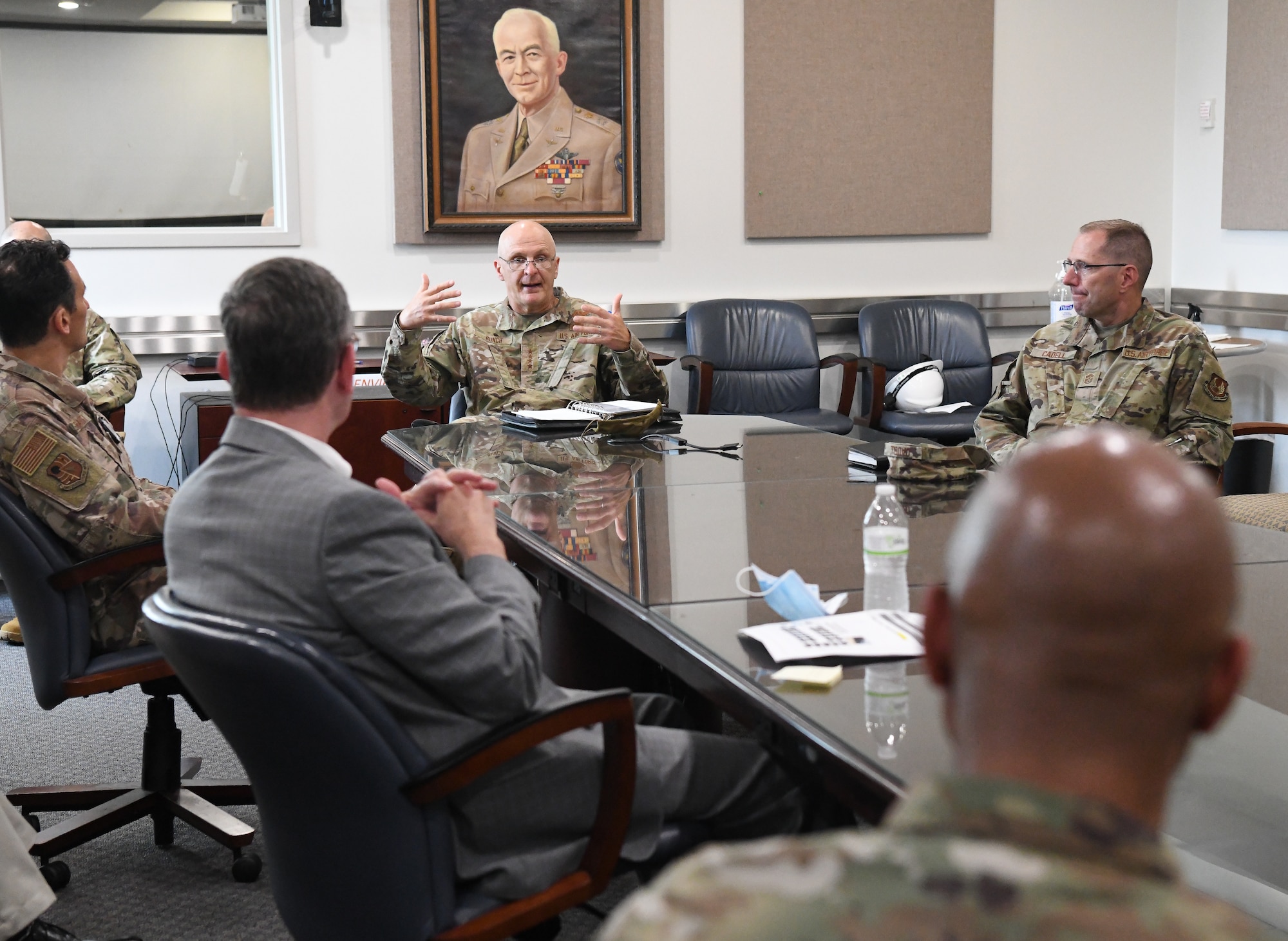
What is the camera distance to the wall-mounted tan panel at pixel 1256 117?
231 inches

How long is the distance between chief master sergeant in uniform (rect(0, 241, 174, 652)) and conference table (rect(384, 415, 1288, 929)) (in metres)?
0.74

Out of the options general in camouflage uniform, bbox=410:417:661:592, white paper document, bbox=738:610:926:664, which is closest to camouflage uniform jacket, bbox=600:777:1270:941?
white paper document, bbox=738:610:926:664

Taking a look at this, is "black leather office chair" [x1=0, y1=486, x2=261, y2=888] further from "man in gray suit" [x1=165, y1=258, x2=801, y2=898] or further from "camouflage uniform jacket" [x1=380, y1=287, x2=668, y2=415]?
"camouflage uniform jacket" [x1=380, y1=287, x2=668, y2=415]

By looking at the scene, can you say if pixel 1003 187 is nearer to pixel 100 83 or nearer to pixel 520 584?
pixel 100 83

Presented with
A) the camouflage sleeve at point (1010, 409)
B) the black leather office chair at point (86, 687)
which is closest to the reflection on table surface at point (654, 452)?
the camouflage sleeve at point (1010, 409)

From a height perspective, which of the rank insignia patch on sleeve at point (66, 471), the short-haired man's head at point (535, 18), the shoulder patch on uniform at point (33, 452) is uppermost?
the short-haired man's head at point (535, 18)

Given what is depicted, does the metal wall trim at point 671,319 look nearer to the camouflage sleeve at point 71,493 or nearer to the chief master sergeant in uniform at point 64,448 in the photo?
the chief master sergeant in uniform at point 64,448

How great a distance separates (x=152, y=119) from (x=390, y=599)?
492cm

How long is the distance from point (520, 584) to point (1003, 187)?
5376 mm

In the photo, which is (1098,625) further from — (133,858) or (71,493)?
(133,858)

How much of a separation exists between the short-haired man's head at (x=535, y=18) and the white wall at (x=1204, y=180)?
3.11m

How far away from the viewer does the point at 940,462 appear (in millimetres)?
2994

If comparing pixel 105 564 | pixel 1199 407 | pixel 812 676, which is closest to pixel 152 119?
pixel 105 564

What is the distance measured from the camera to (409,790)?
1.56 meters
